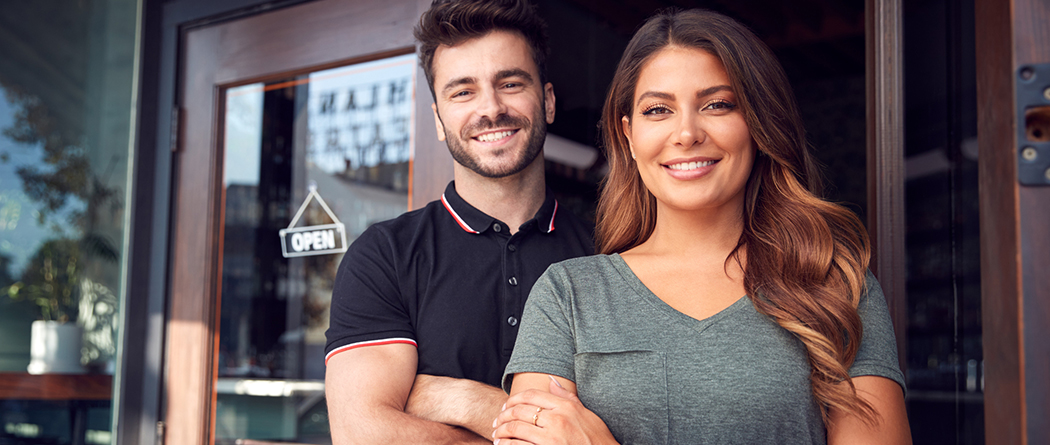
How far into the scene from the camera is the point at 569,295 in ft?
4.49

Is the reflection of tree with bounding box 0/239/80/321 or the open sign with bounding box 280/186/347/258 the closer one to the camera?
the open sign with bounding box 280/186/347/258

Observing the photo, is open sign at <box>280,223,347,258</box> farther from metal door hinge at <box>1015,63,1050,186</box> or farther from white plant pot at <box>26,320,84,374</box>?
metal door hinge at <box>1015,63,1050,186</box>

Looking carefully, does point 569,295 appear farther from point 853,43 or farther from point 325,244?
point 853,43

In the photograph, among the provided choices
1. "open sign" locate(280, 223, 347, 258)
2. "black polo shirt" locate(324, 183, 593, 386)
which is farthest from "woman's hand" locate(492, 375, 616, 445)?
"open sign" locate(280, 223, 347, 258)

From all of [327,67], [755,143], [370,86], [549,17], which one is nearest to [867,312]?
[755,143]

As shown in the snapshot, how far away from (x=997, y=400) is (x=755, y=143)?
557 millimetres

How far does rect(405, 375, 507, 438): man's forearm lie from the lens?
5.33 ft

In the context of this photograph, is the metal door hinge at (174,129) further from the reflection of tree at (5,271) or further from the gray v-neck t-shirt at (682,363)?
the gray v-neck t-shirt at (682,363)

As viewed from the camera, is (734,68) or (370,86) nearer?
(734,68)

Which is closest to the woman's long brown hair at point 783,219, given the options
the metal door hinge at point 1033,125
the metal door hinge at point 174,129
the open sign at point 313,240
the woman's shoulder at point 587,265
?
the woman's shoulder at point 587,265

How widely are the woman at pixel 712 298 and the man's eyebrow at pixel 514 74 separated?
→ 429 millimetres

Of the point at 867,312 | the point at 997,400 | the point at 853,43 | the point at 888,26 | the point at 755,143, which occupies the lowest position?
the point at 997,400

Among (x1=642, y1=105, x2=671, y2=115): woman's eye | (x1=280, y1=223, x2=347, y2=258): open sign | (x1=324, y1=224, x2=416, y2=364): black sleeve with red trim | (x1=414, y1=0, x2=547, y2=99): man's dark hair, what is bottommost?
(x1=324, y1=224, x2=416, y2=364): black sleeve with red trim

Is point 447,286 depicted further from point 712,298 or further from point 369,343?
point 712,298
